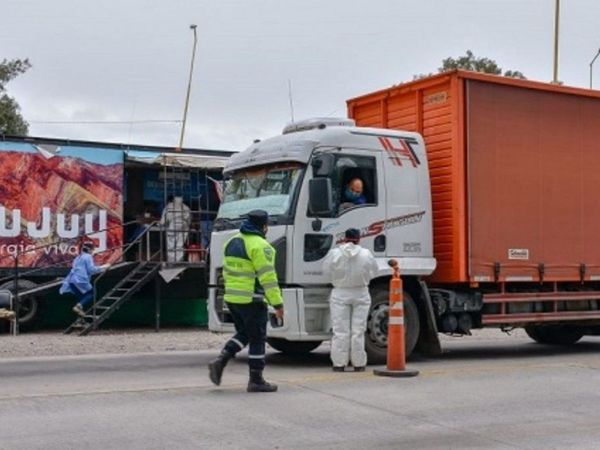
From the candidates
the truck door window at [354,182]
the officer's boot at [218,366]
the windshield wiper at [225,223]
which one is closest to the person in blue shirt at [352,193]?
the truck door window at [354,182]

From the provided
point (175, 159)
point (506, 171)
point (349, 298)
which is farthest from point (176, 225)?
point (349, 298)

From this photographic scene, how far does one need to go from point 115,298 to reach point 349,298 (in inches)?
348

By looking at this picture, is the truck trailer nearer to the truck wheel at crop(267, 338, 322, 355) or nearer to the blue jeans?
the truck wheel at crop(267, 338, 322, 355)

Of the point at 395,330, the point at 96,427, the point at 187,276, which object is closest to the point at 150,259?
the point at 187,276

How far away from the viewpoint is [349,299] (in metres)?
10.8

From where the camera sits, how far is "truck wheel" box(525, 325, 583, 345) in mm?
15172

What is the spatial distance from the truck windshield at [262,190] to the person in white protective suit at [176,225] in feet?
24.5

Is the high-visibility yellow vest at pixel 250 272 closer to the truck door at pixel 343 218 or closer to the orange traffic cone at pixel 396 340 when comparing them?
the truck door at pixel 343 218

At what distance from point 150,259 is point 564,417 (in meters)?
12.8

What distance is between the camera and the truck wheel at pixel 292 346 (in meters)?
12.9

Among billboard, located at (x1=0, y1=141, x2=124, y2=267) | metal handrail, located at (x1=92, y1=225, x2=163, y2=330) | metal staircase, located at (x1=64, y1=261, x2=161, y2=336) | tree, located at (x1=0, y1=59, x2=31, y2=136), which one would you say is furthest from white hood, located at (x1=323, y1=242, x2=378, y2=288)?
tree, located at (x1=0, y1=59, x2=31, y2=136)

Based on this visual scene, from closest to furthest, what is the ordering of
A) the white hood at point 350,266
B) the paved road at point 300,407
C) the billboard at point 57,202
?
1. the paved road at point 300,407
2. the white hood at point 350,266
3. the billboard at point 57,202

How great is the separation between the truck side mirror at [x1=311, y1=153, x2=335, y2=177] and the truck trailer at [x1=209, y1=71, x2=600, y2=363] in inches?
0.7

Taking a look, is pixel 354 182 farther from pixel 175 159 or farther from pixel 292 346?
pixel 175 159
